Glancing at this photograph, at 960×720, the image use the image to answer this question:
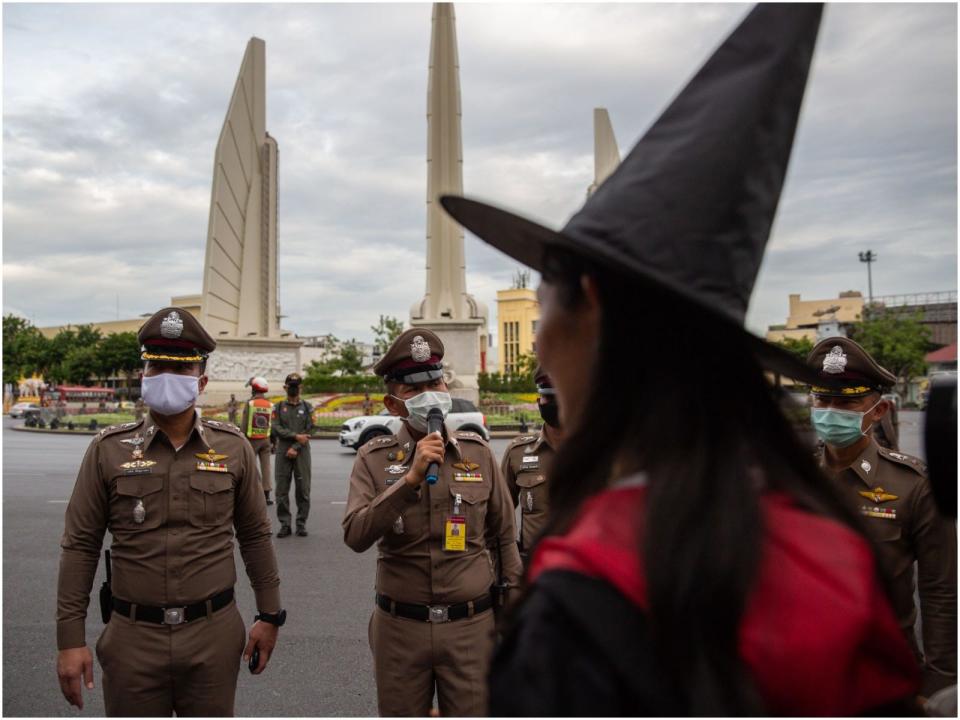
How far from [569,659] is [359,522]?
8.04 feet

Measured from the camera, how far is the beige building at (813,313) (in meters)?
72.0

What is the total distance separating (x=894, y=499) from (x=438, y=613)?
1.92m

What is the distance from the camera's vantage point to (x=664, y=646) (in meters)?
0.94

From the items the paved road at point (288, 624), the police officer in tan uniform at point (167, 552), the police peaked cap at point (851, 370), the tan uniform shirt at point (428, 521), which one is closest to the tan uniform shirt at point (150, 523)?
the police officer in tan uniform at point (167, 552)

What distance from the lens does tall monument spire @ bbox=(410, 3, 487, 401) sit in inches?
979

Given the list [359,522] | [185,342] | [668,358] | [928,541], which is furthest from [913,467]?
[185,342]

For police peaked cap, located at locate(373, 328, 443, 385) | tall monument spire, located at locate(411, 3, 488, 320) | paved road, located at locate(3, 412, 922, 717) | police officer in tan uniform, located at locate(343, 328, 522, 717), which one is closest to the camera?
police officer in tan uniform, located at locate(343, 328, 522, 717)

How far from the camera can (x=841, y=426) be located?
141 inches

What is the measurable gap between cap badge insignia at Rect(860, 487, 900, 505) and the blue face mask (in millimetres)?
323

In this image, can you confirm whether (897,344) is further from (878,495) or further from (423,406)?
(423,406)

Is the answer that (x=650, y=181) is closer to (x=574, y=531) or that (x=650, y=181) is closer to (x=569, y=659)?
(x=574, y=531)

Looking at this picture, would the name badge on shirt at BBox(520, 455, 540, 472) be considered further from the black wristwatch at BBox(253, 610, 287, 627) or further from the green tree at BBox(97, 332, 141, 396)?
the green tree at BBox(97, 332, 141, 396)

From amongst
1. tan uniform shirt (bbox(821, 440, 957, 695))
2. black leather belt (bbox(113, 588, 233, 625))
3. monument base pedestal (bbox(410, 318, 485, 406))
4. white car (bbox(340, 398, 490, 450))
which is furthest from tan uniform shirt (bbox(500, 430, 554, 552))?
monument base pedestal (bbox(410, 318, 485, 406))

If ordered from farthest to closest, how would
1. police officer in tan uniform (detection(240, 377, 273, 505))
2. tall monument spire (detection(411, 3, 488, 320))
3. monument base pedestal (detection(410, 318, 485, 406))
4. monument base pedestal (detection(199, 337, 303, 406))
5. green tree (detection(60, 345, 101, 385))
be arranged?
green tree (detection(60, 345, 101, 385)), monument base pedestal (detection(199, 337, 303, 406)), tall monument spire (detection(411, 3, 488, 320)), monument base pedestal (detection(410, 318, 485, 406)), police officer in tan uniform (detection(240, 377, 273, 505))
